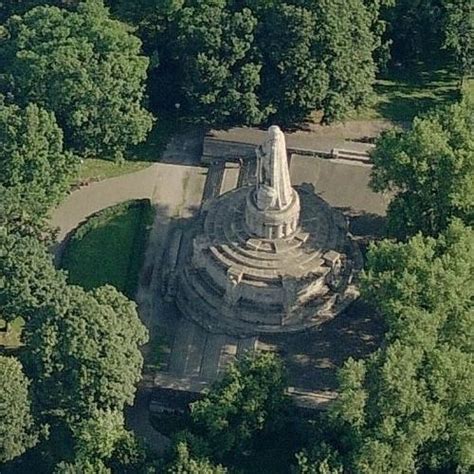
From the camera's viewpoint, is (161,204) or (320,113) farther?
(320,113)


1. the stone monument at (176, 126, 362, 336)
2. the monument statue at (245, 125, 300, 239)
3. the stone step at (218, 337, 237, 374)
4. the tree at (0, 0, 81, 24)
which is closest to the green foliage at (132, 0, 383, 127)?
the stone monument at (176, 126, 362, 336)

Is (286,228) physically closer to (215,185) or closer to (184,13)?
(215,185)

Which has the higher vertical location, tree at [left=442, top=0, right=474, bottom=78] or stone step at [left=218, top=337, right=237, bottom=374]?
tree at [left=442, top=0, right=474, bottom=78]

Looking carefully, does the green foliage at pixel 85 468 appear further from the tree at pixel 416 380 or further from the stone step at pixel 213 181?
the stone step at pixel 213 181

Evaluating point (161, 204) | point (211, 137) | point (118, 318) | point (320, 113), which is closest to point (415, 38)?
point (320, 113)

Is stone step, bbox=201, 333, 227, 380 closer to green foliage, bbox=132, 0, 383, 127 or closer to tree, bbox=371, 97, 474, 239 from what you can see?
tree, bbox=371, 97, 474, 239

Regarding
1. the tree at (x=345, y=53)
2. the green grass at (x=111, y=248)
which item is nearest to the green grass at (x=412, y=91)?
the tree at (x=345, y=53)

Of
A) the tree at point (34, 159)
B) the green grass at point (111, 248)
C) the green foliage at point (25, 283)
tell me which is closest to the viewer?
the green foliage at point (25, 283)
